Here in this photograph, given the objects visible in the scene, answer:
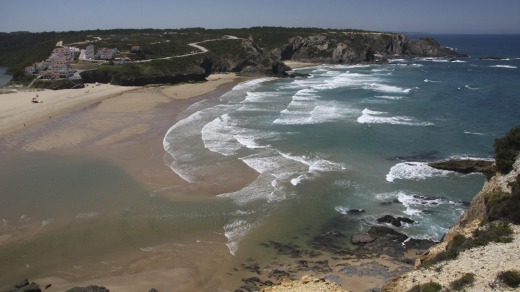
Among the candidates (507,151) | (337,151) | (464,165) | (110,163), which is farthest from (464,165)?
(110,163)

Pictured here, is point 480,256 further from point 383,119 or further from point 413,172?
point 383,119

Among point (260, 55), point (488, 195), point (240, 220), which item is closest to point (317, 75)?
point (260, 55)

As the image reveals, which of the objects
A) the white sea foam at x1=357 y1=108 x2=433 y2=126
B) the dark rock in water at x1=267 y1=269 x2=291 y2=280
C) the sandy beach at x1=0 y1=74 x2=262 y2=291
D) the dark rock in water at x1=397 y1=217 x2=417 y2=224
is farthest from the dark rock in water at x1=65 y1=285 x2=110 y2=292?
the white sea foam at x1=357 y1=108 x2=433 y2=126

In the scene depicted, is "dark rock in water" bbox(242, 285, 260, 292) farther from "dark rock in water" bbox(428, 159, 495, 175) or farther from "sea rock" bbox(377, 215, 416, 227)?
"dark rock in water" bbox(428, 159, 495, 175)

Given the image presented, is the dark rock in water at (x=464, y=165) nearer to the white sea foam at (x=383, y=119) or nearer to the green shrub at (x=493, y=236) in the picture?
the white sea foam at (x=383, y=119)

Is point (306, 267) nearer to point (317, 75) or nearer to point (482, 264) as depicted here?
point (482, 264)

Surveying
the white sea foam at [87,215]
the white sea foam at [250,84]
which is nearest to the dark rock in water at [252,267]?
the white sea foam at [87,215]
